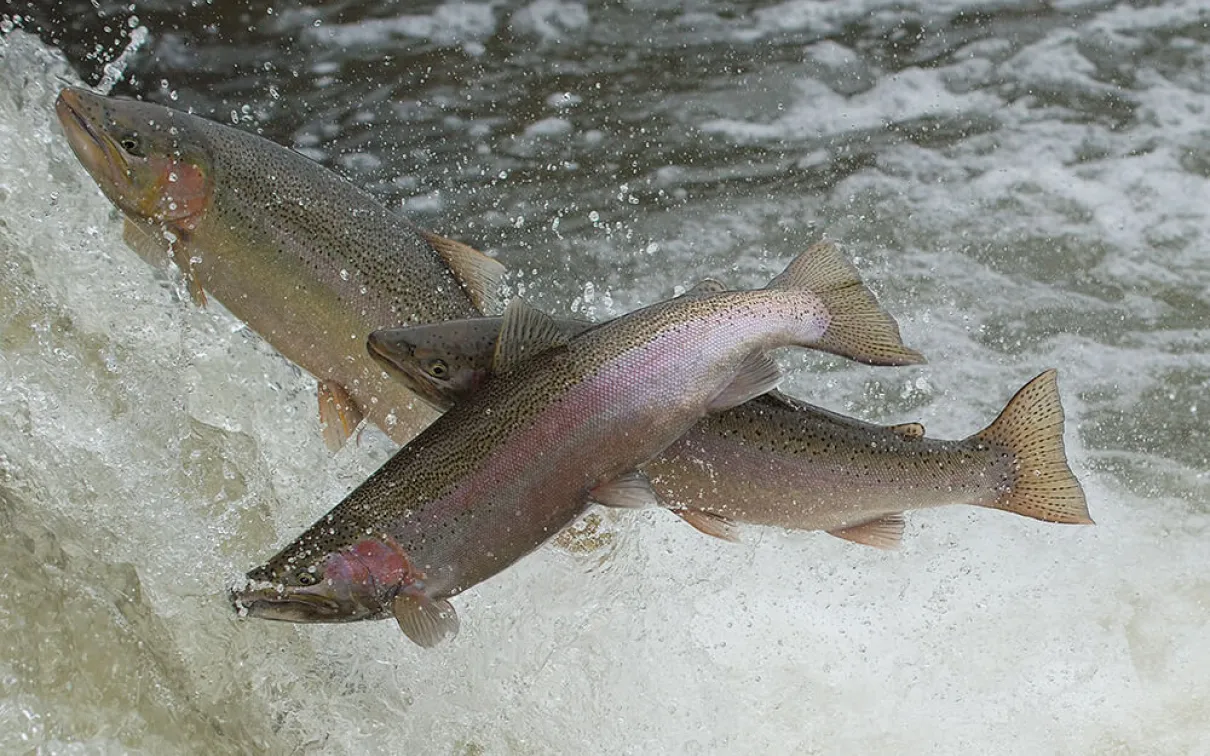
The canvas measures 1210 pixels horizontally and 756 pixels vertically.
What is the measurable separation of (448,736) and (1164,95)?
265 centimetres

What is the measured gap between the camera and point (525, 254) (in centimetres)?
335

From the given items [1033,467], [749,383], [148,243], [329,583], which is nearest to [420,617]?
[329,583]

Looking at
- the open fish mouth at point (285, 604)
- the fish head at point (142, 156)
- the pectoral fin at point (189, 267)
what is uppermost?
the fish head at point (142, 156)

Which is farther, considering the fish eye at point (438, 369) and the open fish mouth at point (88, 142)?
the open fish mouth at point (88, 142)

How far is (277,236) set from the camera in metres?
1.82

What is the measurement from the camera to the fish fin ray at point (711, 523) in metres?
1.71

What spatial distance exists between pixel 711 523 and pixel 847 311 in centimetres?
33

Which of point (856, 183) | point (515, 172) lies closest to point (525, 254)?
point (515, 172)

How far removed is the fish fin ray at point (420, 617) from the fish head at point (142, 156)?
28.1 inches

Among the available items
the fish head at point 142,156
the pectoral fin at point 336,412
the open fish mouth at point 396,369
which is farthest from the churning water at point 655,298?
the open fish mouth at point 396,369

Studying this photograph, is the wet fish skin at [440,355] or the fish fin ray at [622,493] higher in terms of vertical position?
the wet fish skin at [440,355]

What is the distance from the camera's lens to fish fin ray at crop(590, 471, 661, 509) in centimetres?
144

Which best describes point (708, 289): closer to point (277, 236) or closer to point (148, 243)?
point (277, 236)

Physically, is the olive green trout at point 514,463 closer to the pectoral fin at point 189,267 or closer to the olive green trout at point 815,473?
the olive green trout at point 815,473
